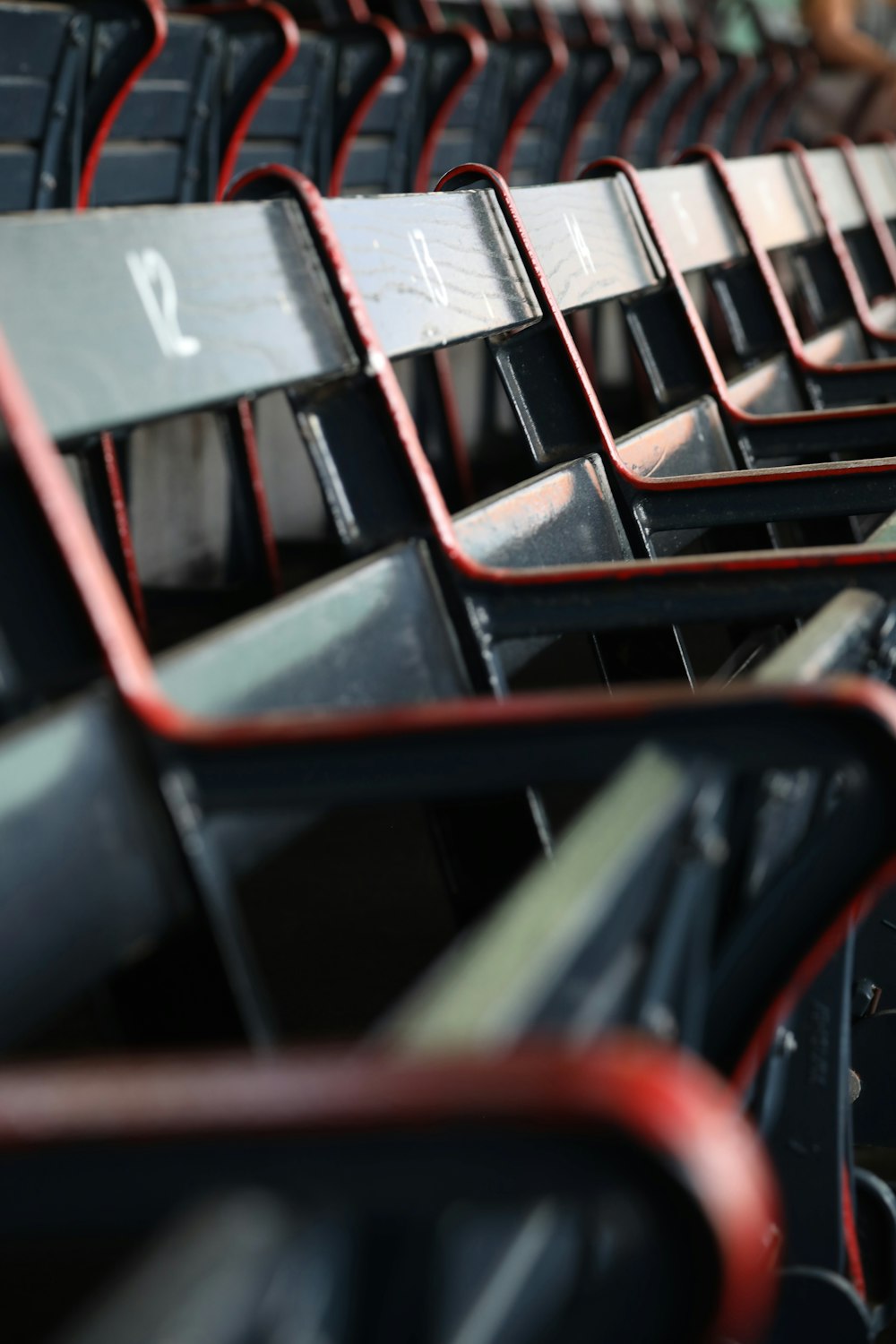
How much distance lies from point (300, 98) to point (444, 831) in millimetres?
2004

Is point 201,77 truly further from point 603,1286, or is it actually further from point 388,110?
point 603,1286

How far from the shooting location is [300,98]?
2.72m

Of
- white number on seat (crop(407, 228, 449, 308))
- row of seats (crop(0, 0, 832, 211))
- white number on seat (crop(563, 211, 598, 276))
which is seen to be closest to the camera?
white number on seat (crop(407, 228, 449, 308))

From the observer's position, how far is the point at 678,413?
1510 mm

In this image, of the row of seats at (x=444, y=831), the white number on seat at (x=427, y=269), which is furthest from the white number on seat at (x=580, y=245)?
the white number on seat at (x=427, y=269)

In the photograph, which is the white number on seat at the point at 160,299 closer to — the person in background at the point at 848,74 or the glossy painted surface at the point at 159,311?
the glossy painted surface at the point at 159,311

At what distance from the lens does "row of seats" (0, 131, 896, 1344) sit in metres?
0.39

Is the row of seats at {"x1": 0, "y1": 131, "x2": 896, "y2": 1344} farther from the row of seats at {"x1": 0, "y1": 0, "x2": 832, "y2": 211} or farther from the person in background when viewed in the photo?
the person in background

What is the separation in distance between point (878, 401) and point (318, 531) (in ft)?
4.46

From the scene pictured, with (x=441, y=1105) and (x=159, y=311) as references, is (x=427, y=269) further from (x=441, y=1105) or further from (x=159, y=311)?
(x=441, y=1105)

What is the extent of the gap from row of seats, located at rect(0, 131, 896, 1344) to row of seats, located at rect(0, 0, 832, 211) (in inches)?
31.7

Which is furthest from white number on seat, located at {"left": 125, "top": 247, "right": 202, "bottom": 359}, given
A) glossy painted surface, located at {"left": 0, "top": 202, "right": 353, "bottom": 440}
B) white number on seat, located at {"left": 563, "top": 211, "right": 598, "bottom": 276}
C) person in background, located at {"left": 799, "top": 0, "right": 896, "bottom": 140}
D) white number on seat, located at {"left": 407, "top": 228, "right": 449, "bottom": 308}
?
person in background, located at {"left": 799, "top": 0, "right": 896, "bottom": 140}

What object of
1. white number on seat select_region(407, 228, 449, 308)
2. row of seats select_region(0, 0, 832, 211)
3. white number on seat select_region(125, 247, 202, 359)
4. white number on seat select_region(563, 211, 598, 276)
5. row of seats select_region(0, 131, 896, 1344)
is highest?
row of seats select_region(0, 0, 832, 211)

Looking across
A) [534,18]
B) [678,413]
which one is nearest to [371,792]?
[678,413]
